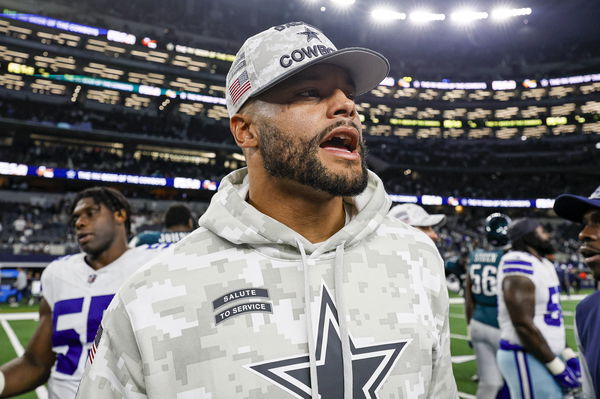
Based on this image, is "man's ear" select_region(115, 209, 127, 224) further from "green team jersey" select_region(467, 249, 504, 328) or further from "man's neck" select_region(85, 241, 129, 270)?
"green team jersey" select_region(467, 249, 504, 328)

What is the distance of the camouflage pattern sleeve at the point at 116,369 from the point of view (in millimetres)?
1419

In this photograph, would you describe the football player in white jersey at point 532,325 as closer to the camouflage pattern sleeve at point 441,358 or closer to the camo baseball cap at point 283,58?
the camouflage pattern sleeve at point 441,358

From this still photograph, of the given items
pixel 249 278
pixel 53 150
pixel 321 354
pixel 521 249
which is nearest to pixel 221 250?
pixel 249 278

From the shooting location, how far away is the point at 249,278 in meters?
1.55

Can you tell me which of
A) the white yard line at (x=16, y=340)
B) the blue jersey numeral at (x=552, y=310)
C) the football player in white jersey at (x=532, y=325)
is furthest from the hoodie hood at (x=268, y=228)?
the white yard line at (x=16, y=340)

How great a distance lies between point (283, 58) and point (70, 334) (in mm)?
2664

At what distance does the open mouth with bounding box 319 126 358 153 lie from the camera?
1637mm

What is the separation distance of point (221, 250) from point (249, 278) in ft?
0.50

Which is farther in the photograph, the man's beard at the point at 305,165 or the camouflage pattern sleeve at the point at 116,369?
the man's beard at the point at 305,165

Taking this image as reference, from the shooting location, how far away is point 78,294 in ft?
11.1

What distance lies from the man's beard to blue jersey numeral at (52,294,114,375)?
229 centimetres

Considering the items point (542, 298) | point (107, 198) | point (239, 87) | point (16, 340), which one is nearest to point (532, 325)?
point (542, 298)

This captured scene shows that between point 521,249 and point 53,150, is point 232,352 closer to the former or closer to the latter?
point 521,249

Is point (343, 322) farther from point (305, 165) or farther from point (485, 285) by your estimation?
point (485, 285)
